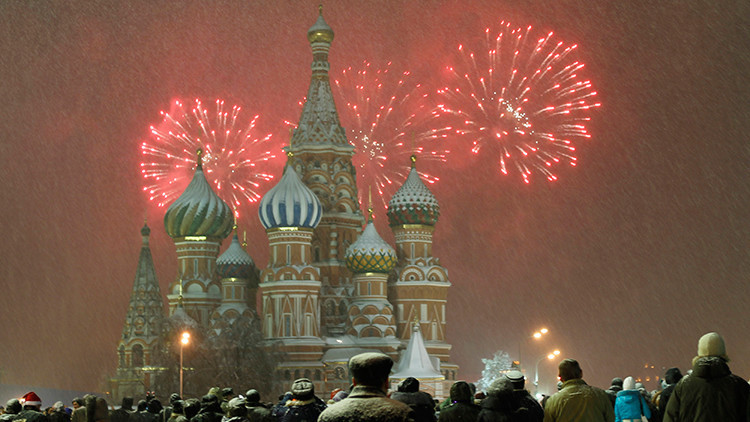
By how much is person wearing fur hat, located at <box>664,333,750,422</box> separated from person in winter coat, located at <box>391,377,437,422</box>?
8.08ft

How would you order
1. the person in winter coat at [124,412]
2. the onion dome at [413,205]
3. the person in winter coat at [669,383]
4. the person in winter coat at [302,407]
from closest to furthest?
the person in winter coat at [302,407]
the person in winter coat at [669,383]
the person in winter coat at [124,412]
the onion dome at [413,205]


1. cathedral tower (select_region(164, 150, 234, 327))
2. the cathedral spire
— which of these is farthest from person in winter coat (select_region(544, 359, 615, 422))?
the cathedral spire

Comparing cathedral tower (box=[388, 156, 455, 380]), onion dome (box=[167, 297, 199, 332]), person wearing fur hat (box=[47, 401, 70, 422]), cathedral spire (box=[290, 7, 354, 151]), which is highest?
cathedral spire (box=[290, 7, 354, 151])

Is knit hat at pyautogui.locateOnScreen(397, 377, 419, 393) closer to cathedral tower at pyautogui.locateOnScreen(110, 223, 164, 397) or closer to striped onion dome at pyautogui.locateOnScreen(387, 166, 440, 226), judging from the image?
cathedral tower at pyautogui.locateOnScreen(110, 223, 164, 397)

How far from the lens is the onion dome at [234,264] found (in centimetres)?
5278

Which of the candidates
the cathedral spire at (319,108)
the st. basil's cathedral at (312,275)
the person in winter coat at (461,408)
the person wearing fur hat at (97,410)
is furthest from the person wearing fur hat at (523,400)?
the cathedral spire at (319,108)

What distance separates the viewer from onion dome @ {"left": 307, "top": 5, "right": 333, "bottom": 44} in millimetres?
55125

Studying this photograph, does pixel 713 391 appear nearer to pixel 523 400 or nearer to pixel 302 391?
pixel 523 400

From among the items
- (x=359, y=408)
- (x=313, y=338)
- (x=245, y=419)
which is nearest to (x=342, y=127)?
(x=313, y=338)

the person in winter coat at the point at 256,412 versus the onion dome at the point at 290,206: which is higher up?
the onion dome at the point at 290,206

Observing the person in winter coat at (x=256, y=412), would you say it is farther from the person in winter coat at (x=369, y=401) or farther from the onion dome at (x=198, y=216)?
the onion dome at (x=198, y=216)

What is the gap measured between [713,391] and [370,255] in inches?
1688

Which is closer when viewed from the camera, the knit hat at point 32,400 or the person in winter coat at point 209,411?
the person in winter coat at point 209,411

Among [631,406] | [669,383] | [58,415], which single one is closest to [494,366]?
[58,415]
